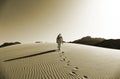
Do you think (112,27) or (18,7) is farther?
(18,7)

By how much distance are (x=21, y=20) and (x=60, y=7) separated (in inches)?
26.3

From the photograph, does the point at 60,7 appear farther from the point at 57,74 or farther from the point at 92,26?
the point at 57,74

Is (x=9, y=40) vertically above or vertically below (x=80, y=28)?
below

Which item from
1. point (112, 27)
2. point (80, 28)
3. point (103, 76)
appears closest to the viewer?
point (103, 76)

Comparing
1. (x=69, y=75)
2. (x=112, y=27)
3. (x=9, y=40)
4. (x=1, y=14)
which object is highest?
(x=1, y=14)

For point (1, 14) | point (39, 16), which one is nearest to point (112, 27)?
point (39, 16)

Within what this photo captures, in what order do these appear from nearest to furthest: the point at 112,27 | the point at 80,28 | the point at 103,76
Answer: the point at 103,76, the point at 112,27, the point at 80,28

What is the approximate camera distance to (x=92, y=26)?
3.37m

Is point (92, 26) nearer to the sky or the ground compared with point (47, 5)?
nearer to the ground

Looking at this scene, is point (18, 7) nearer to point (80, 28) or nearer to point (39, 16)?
point (39, 16)

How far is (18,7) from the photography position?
11.4 feet

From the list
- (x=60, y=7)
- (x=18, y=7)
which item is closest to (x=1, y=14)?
(x=18, y=7)

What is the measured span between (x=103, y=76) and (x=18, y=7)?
10.1 ft

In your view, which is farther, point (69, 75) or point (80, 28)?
point (80, 28)
